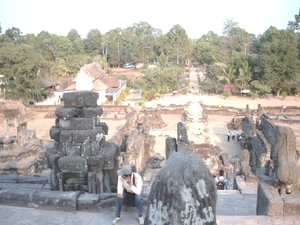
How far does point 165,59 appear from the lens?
152 feet

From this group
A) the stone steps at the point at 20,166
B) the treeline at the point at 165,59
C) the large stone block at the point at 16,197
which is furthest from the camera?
the treeline at the point at 165,59

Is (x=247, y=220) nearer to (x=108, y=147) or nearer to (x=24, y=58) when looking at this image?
(x=108, y=147)

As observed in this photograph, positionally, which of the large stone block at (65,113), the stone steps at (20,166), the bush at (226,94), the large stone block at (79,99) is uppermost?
the large stone block at (79,99)

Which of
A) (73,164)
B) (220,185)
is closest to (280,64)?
(220,185)

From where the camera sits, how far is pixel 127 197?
16.7 ft

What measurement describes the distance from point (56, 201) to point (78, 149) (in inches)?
44.1

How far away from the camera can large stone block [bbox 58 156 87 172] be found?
5973 mm

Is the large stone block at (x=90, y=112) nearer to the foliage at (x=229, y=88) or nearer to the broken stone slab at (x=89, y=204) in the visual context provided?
the broken stone slab at (x=89, y=204)

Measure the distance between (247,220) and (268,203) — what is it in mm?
499

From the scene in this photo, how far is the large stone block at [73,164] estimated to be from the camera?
19.6 ft

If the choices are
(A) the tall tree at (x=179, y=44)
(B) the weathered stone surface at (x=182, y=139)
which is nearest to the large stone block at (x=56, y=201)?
(B) the weathered stone surface at (x=182, y=139)

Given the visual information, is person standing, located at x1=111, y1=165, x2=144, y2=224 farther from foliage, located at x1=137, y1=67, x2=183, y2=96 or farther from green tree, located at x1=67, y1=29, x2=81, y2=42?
green tree, located at x1=67, y1=29, x2=81, y2=42

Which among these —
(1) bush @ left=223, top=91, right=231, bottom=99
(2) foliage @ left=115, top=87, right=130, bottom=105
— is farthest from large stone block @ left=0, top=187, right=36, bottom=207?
(1) bush @ left=223, top=91, right=231, bottom=99

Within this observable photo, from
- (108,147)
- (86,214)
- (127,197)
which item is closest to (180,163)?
(127,197)
